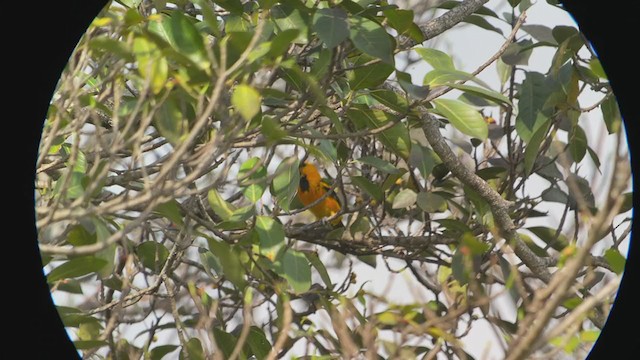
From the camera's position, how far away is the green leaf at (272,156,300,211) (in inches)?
70.8

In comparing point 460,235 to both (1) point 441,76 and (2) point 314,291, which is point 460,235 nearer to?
(2) point 314,291

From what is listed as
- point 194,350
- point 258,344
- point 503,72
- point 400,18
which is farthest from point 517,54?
point 194,350

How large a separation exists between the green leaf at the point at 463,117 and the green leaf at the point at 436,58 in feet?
0.28

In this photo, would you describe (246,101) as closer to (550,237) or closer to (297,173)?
(297,173)

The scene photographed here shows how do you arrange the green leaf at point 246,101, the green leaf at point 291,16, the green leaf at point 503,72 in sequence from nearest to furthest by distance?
the green leaf at point 246,101 < the green leaf at point 291,16 < the green leaf at point 503,72

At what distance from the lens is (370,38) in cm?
152

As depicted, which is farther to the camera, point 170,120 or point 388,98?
point 388,98

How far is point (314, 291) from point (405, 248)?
425 millimetres

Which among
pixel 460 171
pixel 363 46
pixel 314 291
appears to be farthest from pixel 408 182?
pixel 363 46

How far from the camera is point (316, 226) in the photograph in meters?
2.34

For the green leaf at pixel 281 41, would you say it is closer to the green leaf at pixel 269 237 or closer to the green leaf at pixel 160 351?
the green leaf at pixel 269 237

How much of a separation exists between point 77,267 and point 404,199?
98cm

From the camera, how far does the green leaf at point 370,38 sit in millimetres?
1500

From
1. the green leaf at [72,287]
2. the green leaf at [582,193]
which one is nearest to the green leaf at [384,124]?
the green leaf at [582,193]
